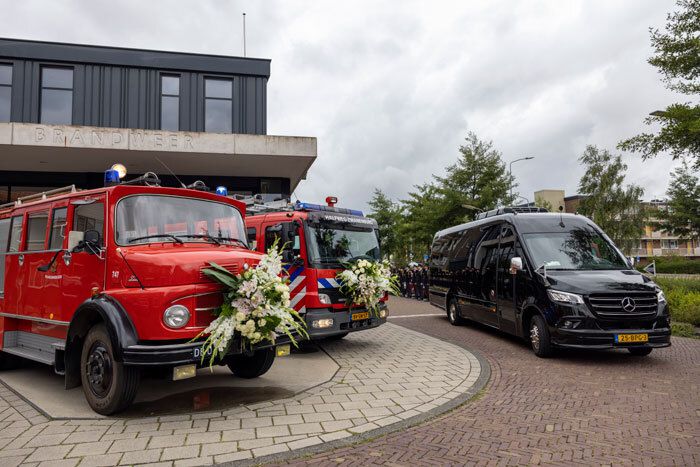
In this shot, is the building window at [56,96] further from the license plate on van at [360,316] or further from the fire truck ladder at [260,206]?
the license plate on van at [360,316]

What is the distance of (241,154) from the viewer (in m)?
17.7

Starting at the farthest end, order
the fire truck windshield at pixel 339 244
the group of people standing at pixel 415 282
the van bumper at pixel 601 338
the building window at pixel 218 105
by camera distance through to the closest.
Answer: the group of people standing at pixel 415 282
the building window at pixel 218 105
the fire truck windshield at pixel 339 244
the van bumper at pixel 601 338

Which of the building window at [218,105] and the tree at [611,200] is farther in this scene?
the tree at [611,200]

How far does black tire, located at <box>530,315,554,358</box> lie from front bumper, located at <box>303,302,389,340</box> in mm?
2878

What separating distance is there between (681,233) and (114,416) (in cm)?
4563

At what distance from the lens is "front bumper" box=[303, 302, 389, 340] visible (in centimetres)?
825

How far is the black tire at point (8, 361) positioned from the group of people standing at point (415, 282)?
1723 cm

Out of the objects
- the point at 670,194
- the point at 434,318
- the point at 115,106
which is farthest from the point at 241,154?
the point at 670,194

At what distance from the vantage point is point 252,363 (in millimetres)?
6602

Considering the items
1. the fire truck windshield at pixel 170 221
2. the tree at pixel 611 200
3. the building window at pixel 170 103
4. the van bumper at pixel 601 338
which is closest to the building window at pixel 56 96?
the building window at pixel 170 103

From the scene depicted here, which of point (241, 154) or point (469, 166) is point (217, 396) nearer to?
point (241, 154)

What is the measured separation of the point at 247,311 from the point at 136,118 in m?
17.1

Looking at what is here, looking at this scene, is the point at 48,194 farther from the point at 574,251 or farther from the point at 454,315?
the point at 454,315

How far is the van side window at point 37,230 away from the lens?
632cm
